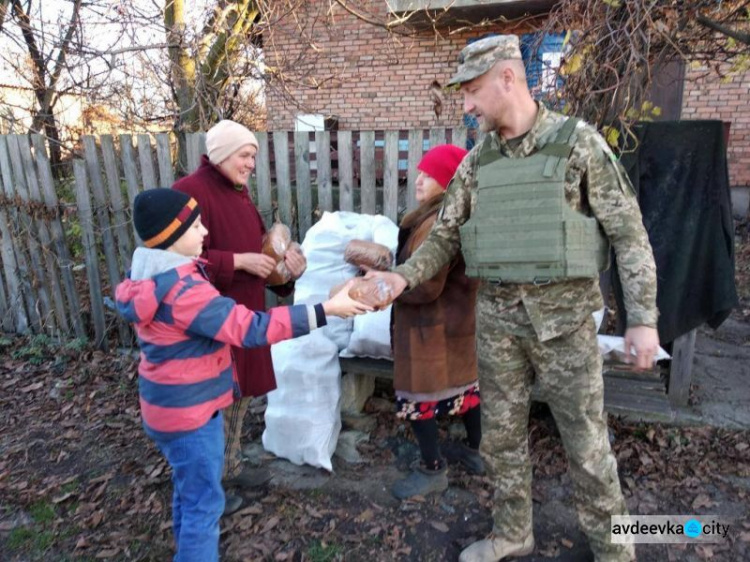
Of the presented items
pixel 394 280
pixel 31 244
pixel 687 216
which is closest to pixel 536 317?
pixel 394 280

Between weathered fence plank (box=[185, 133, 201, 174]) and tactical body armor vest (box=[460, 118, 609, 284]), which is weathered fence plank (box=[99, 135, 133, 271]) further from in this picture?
tactical body armor vest (box=[460, 118, 609, 284])

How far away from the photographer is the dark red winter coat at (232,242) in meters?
2.45

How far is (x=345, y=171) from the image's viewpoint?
3830 millimetres

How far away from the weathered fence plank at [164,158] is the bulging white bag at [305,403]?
6.53 ft

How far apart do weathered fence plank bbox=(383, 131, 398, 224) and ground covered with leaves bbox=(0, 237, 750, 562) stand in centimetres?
130

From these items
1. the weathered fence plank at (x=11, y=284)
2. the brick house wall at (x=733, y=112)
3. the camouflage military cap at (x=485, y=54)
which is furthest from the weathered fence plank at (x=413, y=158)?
the brick house wall at (x=733, y=112)

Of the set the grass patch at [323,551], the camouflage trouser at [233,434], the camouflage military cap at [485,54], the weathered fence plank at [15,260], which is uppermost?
the camouflage military cap at [485,54]

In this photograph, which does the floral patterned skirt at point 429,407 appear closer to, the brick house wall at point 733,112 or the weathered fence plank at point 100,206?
the weathered fence plank at point 100,206

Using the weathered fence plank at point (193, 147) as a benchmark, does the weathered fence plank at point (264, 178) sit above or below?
below

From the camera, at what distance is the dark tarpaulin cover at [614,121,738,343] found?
2.95 m

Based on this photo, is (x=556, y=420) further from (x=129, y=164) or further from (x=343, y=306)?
(x=129, y=164)

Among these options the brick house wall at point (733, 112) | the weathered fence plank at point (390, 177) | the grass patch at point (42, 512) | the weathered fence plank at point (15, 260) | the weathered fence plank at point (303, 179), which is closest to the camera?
the grass patch at point (42, 512)

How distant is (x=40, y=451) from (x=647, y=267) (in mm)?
3716

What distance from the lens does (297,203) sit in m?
4.08
